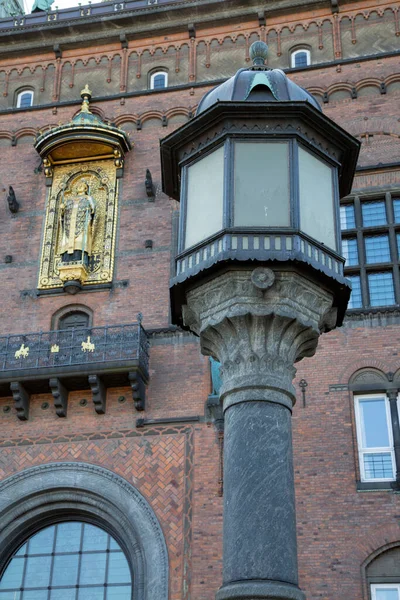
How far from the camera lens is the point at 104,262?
18.5 m

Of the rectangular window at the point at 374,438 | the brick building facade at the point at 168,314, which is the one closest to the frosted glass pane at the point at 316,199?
the brick building facade at the point at 168,314

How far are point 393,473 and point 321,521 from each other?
5.08 feet

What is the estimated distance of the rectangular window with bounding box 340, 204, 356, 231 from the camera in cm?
1792

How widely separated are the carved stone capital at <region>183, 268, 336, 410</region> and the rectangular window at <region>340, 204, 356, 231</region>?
1022 cm

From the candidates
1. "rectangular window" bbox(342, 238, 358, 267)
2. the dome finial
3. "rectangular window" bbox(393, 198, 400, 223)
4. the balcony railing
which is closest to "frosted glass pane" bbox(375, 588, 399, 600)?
the balcony railing

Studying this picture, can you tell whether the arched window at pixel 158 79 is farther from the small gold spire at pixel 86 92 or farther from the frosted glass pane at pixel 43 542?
the frosted glass pane at pixel 43 542

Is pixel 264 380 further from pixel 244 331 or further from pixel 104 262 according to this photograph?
pixel 104 262

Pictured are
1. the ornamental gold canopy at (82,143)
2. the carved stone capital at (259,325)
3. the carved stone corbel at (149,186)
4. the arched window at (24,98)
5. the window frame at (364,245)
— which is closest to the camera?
the carved stone capital at (259,325)

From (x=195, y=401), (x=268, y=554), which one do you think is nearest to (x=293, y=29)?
(x=195, y=401)

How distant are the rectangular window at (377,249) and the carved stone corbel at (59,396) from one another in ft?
21.5

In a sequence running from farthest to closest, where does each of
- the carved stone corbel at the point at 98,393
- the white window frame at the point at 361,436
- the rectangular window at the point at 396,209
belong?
the rectangular window at the point at 396,209
the carved stone corbel at the point at 98,393
the white window frame at the point at 361,436

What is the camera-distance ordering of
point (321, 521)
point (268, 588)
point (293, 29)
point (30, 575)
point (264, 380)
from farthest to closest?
point (293, 29) → point (30, 575) → point (321, 521) → point (264, 380) → point (268, 588)

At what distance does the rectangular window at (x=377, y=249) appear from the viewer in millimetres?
17531

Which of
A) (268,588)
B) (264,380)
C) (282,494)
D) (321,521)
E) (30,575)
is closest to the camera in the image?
(268,588)
